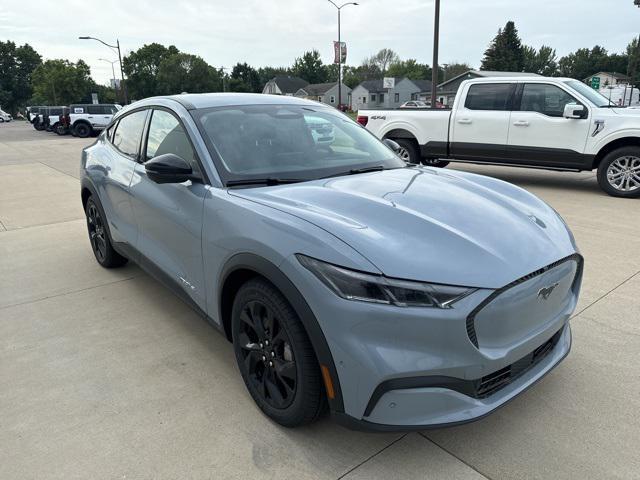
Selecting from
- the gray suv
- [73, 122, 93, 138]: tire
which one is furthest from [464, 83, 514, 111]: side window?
[73, 122, 93, 138]: tire

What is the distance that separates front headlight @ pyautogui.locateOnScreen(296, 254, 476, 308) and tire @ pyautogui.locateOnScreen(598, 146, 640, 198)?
712 centimetres

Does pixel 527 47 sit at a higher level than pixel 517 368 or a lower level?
higher

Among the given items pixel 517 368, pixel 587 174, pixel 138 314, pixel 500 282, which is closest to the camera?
pixel 500 282

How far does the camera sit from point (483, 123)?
346 inches

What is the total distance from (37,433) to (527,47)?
145 meters

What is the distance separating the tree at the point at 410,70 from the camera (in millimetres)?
121025

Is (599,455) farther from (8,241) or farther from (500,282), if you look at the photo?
(8,241)

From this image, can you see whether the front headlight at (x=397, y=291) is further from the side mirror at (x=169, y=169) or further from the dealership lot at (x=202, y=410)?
the side mirror at (x=169, y=169)

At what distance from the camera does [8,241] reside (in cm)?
606

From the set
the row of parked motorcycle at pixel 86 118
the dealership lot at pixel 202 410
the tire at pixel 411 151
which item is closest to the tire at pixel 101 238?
the dealership lot at pixel 202 410

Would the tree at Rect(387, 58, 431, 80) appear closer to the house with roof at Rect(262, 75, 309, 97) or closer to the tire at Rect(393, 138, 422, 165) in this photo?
the house with roof at Rect(262, 75, 309, 97)

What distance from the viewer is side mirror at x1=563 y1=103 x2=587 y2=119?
25.3ft

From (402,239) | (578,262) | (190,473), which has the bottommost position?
(190,473)

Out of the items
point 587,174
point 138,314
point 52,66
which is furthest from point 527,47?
point 138,314
